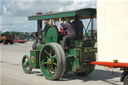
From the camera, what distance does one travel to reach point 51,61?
7.62 m

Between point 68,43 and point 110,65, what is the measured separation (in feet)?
8.21

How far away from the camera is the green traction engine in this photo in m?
7.27

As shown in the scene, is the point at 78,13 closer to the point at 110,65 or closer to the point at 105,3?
the point at 105,3

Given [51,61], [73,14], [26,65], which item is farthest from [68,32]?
[26,65]

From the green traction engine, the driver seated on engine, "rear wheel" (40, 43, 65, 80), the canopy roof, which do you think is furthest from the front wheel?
the driver seated on engine

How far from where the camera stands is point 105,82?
727 cm

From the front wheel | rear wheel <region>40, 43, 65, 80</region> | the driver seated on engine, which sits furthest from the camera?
the front wheel

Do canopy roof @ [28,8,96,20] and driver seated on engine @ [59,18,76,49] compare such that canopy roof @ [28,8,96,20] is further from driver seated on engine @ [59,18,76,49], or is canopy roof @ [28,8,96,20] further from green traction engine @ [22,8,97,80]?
driver seated on engine @ [59,18,76,49]

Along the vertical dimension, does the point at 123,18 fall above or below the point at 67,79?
above

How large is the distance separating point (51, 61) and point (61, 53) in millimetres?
570

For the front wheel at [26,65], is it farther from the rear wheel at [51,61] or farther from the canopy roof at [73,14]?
the canopy roof at [73,14]

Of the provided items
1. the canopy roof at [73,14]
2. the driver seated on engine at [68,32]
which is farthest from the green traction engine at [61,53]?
the driver seated on engine at [68,32]

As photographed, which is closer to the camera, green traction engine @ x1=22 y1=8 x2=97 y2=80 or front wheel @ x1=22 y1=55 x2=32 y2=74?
green traction engine @ x1=22 y1=8 x2=97 y2=80

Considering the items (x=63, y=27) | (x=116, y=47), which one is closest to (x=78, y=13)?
(x=63, y=27)
